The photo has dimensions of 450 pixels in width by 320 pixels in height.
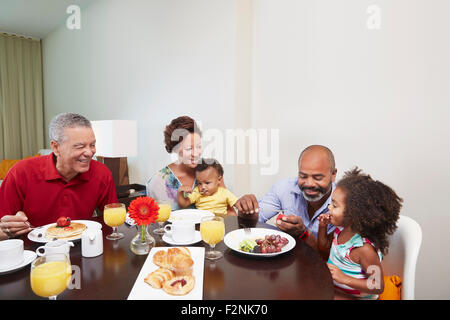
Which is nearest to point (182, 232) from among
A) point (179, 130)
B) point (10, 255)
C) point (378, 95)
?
point (10, 255)

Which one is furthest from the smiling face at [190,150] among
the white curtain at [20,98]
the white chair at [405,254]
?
the white curtain at [20,98]

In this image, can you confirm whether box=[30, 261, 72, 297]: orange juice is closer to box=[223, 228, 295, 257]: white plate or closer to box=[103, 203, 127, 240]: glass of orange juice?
box=[103, 203, 127, 240]: glass of orange juice

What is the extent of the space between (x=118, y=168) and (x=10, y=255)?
2490 millimetres

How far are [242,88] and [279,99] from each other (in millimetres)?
333

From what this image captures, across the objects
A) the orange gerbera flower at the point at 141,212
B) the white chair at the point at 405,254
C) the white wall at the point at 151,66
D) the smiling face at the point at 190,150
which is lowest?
the white chair at the point at 405,254

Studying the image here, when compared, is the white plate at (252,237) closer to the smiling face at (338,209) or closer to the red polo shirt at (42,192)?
the smiling face at (338,209)

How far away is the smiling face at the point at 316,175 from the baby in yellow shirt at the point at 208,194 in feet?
1.87

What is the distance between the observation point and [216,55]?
241 centimetres

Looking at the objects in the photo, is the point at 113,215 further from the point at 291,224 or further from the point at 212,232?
the point at 291,224

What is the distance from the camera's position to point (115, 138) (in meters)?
2.87

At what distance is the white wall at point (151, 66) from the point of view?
2412 mm
